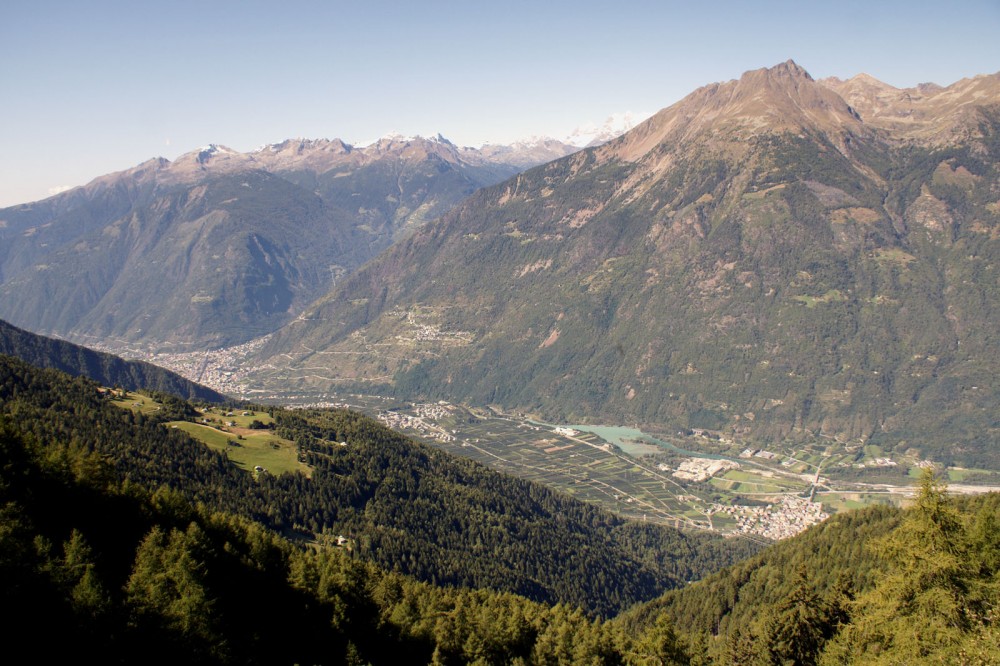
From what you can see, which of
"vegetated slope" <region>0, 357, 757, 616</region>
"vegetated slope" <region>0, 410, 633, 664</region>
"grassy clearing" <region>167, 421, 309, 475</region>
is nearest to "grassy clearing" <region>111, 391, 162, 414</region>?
"vegetated slope" <region>0, 357, 757, 616</region>

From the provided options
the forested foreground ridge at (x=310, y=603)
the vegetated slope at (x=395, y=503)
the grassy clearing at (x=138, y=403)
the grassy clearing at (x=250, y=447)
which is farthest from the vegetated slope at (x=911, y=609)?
the grassy clearing at (x=138, y=403)

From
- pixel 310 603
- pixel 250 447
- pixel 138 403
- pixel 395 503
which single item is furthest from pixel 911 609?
pixel 138 403

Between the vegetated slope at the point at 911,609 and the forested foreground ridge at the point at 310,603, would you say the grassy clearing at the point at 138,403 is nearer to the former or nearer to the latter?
the forested foreground ridge at the point at 310,603

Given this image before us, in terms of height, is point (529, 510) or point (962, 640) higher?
point (962, 640)

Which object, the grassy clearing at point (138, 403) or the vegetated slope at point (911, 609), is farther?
the grassy clearing at point (138, 403)

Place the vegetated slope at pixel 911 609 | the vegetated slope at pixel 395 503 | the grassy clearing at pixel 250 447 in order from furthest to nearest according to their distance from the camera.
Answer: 1. the grassy clearing at pixel 250 447
2. the vegetated slope at pixel 395 503
3. the vegetated slope at pixel 911 609

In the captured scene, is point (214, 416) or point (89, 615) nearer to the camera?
point (89, 615)

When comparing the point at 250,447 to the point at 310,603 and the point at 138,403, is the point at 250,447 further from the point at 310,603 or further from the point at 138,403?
the point at 310,603

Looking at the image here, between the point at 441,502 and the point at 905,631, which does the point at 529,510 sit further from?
the point at 905,631

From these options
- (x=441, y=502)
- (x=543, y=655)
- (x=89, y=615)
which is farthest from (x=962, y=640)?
(x=441, y=502)
